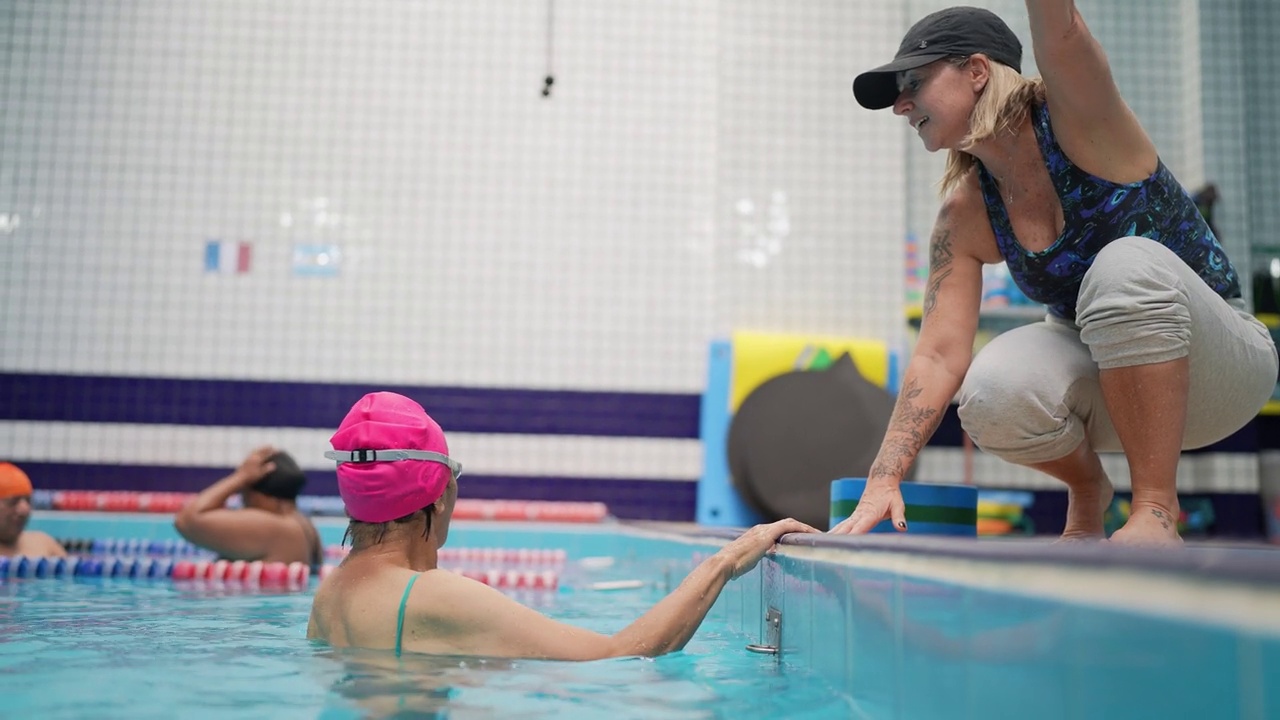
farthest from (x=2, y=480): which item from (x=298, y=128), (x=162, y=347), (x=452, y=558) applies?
(x=298, y=128)

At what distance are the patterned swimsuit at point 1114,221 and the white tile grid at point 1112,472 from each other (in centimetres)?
457

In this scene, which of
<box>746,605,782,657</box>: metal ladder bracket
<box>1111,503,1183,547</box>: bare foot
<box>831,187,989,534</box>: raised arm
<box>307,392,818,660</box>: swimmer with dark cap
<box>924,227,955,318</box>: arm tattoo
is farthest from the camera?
<box>924,227,955,318</box>: arm tattoo

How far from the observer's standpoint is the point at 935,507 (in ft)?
8.58

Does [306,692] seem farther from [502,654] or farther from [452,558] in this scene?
[452,558]

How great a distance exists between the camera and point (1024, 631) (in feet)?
3.78

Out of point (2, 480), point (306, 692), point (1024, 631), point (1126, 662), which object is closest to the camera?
point (1126, 662)

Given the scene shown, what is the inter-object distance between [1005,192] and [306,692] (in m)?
1.89

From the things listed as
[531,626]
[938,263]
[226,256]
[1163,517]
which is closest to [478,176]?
[226,256]

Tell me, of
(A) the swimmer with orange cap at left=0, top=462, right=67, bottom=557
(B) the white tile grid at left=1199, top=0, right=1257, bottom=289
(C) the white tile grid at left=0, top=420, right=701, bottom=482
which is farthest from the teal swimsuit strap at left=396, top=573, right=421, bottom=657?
(B) the white tile grid at left=1199, top=0, right=1257, bottom=289

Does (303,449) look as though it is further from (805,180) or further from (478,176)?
→ (805,180)

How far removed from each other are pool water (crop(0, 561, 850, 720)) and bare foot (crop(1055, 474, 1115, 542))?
2.89 feet

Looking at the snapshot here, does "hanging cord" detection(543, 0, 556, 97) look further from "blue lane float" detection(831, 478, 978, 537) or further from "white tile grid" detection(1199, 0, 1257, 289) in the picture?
"blue lane float" detection(831, 478, 978, 537)

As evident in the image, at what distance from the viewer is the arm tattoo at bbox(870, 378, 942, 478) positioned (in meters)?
2.54

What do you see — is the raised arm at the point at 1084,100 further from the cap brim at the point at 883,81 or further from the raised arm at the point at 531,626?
the raised arm at the point at 531,626
